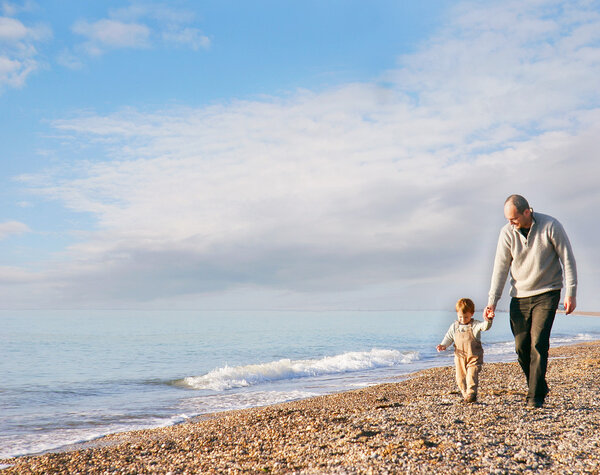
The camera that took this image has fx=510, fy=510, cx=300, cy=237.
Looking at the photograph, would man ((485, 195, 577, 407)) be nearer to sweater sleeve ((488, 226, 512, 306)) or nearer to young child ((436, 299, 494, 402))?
sweater sleeve ((488, 226, 512, 306))

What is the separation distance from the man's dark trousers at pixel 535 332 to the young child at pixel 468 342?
16.1 inches

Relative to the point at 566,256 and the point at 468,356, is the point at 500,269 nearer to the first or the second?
the point at 566,256

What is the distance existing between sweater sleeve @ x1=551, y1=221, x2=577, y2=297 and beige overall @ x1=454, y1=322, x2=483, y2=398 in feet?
4.74

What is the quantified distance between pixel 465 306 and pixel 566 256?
1.52 meters

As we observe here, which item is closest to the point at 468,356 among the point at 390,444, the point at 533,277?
the point at 533,277

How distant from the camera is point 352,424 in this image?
6520 mm

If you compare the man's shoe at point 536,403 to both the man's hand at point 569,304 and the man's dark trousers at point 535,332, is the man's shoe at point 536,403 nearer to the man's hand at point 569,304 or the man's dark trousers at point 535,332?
the man's dark trousers at point 535,332

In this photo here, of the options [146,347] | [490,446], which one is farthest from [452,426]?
[146,347]

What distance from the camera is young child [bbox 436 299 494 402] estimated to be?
23.6 feet

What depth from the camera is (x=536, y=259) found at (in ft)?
21.9

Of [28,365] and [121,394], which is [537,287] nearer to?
[121,394]

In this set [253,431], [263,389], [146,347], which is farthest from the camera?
[146,347]

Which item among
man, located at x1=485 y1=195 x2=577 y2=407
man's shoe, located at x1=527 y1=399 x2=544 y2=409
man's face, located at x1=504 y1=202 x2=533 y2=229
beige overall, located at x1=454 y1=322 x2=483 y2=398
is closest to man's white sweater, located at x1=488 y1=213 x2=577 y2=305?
man, located at x1=485 y1=195 x2=577 y2=407

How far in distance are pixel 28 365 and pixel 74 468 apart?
2156cm
